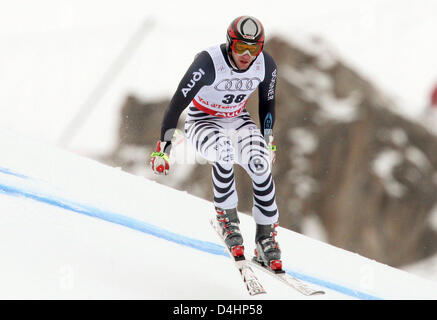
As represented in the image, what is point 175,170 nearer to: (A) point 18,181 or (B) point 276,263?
(A) point 18,181

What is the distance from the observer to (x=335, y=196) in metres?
12.3

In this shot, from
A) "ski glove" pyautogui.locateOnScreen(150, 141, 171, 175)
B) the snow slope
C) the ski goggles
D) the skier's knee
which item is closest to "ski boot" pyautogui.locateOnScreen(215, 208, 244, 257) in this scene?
the snow slope

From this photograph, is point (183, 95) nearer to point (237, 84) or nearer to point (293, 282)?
point (237, 84)

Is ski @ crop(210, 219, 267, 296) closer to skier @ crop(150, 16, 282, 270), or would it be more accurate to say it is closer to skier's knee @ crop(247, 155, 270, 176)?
skier @ crop(150, 16, 282, 270)

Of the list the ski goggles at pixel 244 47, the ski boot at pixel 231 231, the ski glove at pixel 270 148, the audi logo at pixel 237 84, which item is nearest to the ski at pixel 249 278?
the ski boot at pixel 231 231

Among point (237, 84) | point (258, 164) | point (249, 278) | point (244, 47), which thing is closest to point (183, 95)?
point (237, 84)

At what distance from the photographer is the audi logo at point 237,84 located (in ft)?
11.7

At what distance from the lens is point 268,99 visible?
3.88 meters

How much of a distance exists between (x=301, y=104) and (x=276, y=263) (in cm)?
964

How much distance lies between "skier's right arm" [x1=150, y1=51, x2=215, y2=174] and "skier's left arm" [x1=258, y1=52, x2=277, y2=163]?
1.58 feet

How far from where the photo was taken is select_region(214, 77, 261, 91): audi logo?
141 inches

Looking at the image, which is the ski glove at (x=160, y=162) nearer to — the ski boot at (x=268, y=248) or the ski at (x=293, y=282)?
the ski boot at (x=268, y=248)

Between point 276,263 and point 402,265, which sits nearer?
point 276,263

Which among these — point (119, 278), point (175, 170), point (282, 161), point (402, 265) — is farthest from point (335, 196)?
point (119, 278)
